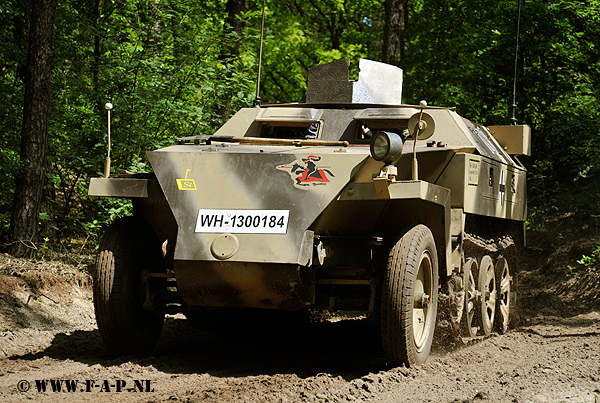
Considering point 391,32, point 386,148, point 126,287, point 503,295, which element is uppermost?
point 391,32

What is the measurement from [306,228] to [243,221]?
488mm

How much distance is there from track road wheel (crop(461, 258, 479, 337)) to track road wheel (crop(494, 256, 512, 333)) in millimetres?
876

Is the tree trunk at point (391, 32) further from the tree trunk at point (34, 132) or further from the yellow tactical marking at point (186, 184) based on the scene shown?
the yellow tactical marking at point (186, 184)

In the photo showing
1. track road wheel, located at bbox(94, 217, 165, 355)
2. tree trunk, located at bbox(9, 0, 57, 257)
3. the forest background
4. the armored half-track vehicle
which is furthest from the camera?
the forest background

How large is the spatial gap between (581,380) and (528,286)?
715 cm

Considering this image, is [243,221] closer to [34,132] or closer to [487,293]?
[487,293]

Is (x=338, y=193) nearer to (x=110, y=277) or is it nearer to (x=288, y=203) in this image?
(x=288, y=203)

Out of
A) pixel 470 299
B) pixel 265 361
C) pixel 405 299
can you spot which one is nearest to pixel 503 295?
pixel 470 299

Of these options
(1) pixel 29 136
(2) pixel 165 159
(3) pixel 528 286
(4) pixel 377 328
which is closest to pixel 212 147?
(2) pixel 165 159

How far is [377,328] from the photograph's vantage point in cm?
916

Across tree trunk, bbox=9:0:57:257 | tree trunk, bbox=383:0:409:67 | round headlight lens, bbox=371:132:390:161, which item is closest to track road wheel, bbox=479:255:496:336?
round headlight lens, bbox=371:132:390:161

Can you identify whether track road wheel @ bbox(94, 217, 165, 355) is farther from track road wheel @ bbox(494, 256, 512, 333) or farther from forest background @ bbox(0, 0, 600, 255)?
track road wheel @ bbox(494, 256, 512, 333)

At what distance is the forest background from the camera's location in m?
11.8

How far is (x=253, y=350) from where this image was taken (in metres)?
7.57
